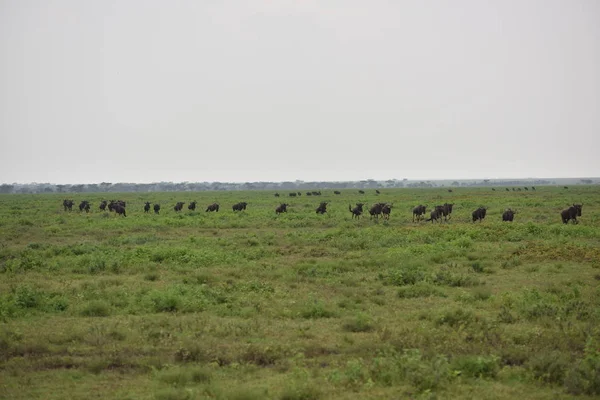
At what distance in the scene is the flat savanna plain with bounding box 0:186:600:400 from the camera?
822cm

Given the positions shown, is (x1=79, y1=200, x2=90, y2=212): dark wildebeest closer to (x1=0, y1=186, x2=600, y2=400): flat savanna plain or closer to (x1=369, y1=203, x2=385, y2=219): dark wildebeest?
(x1=0, y1=186, x2=600, y2=400): flat savanna plain

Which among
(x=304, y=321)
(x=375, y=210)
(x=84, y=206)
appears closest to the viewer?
(x=304, y=321)

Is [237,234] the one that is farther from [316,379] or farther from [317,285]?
[316,379]

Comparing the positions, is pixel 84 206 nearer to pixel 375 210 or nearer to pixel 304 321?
pixel 375 210

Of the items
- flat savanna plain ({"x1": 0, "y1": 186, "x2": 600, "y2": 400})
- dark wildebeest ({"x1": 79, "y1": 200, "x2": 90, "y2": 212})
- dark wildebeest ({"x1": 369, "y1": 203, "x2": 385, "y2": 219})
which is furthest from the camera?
dark wildebeest ({"x1": 79, "y1": 200, "x2": 90, "y2": 212})

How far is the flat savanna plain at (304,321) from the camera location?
822 cm

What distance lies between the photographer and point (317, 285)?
15.8m

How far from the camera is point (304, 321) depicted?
11.9 metres

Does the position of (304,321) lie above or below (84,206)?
below

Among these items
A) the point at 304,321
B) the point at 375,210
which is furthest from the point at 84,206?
the point at 304,321

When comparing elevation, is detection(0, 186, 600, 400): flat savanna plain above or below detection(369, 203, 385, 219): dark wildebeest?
below

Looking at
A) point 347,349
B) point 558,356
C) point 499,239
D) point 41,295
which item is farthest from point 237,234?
point 558,356

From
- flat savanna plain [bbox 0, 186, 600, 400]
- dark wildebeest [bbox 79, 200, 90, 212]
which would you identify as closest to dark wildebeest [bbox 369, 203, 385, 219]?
flat savanna plain [bbox 0, 186, 600, 400]

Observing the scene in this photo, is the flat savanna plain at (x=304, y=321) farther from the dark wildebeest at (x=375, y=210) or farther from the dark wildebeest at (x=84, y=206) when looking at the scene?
the dark wildebeest at (x=84, y=206)
